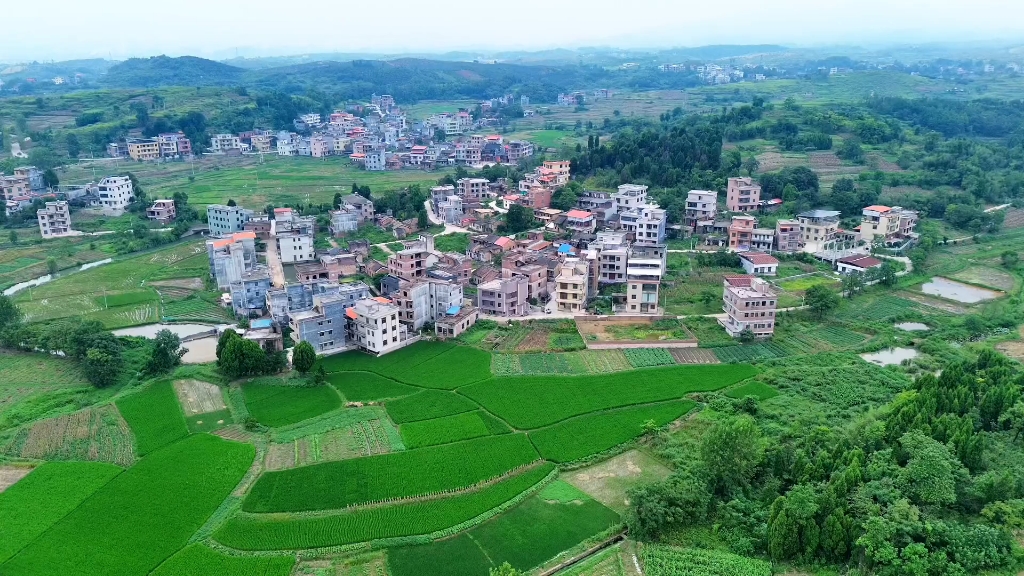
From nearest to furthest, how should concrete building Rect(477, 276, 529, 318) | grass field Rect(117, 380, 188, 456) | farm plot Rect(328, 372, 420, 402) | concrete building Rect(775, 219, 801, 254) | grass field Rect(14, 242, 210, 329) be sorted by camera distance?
grass field Rect(117, 380, 188, 456) → farm plot Rect(328, 372, 420, 402) → concrete building Rect(477, 276, 529, 318) → grass field Rect(14, 242, 210, 329) → concrete building Rect(775, 219, 801, 254)

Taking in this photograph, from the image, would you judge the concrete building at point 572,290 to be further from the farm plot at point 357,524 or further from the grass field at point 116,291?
the grass field at point 116,291

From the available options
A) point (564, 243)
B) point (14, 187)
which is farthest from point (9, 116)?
point (564, 243)

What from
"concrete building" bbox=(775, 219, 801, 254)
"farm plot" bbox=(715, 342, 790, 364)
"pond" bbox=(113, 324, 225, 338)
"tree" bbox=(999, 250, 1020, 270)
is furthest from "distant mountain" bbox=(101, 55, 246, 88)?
"tree" bbox=(999, 250, 1020, 270)

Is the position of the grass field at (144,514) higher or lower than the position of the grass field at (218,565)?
higher

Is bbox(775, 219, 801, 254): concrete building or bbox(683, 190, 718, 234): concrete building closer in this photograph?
bbox(775, 219, 801, 254): concrete building

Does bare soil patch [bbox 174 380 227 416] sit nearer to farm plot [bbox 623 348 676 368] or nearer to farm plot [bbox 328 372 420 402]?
farm plot [bbox 328 372 420 402]

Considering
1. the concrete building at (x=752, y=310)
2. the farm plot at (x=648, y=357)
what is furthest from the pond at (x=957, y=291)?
the farm plot at (x=648, y=357)
